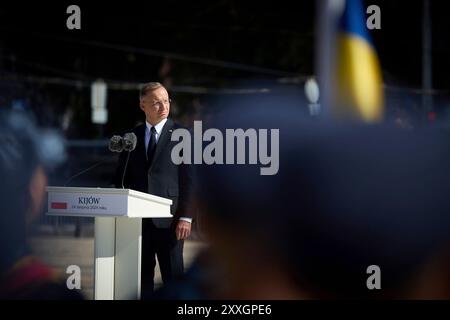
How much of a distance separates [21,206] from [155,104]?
9.27 feet

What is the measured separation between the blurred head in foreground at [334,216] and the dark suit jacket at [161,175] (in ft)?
2.83

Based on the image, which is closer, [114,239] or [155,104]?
[114,239]

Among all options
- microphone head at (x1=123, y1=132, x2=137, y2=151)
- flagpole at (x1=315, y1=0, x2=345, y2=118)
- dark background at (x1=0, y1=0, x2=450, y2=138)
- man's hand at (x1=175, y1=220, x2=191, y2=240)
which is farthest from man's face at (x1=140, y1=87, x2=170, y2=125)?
flagpole at (x1=315, y1=0, x2=345, y2=118)

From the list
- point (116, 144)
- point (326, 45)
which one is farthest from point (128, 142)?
point (326, 45)

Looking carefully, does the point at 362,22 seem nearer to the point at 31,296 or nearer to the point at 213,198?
the point at 213,198

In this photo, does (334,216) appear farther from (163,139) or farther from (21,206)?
(21,206)

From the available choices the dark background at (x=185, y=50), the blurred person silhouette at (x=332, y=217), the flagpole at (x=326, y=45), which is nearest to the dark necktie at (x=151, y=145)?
the blurred person silhouette at (x=332, y=217)

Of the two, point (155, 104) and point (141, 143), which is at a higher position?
point (155, 104)

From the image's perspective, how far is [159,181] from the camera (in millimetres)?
6203

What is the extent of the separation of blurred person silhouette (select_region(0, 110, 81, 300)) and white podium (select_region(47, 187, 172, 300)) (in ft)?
5.04

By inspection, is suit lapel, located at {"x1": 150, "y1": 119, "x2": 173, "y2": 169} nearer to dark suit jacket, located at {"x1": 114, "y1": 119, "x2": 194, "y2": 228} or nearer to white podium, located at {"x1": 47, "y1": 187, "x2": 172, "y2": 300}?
dark suit jacket, located at {"x1": 114, "y1": 119, "x2": 194, "y2": 228}

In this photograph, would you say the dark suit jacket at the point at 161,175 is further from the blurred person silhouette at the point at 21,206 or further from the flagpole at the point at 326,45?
the flagpole at the point at 326,45

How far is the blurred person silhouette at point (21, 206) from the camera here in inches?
→ 295

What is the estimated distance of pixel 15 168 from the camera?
8.85m
